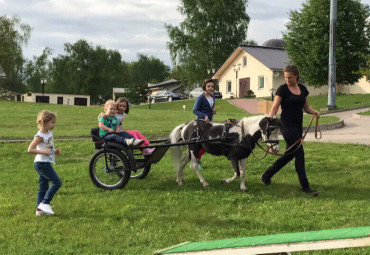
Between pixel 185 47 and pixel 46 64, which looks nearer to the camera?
pixel 185 47

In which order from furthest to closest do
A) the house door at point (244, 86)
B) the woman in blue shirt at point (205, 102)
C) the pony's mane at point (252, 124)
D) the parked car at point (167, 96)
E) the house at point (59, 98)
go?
1. the house at point (59, 98)
2. the parked car at point (167, 96)
3. the house door at point (244, 86)
4. the woman in blue shirt at point (205, 102)
5. the pony's mane at point (252, 124)

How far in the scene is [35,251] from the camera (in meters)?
4.59

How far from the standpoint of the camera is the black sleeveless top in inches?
277

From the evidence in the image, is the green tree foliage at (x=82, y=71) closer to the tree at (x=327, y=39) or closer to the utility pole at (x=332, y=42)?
the tree at (x=327, y=39)

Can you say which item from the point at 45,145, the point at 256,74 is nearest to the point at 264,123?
the point at 45,145

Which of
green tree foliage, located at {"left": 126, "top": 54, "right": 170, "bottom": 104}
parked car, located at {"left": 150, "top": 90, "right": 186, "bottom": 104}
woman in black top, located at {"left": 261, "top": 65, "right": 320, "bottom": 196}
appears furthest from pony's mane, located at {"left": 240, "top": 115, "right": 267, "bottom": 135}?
green tree foliage, located at {"left": 126, "top": 54, "right": 170, "bottom": 104}

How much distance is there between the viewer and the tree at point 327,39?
3762 cm

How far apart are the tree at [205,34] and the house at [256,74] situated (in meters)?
2.53

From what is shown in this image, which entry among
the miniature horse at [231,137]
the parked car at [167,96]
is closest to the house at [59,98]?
the parked car at [167,96]

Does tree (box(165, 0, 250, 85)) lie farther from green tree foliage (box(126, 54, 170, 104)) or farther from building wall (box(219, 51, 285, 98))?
green tree foliage (box(126, 54, 170, 104))

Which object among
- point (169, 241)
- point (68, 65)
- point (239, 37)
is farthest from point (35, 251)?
point (68, 65)

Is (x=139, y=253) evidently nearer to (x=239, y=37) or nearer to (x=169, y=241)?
(x=169, y=241)

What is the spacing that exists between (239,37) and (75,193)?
5168 cm

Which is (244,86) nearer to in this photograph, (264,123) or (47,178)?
(264,123)
